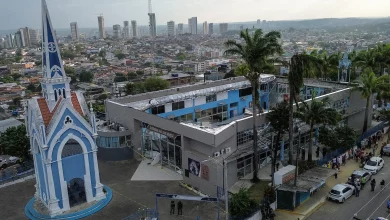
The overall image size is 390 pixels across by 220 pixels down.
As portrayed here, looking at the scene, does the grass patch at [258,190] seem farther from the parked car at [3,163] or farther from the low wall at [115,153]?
the parked car at [3,163]

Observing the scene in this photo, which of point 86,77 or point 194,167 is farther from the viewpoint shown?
point 86,77

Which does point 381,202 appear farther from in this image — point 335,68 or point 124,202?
point 335,68

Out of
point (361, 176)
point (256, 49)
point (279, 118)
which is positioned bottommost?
point (361, 176)

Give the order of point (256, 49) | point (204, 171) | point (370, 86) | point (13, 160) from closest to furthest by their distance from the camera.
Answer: point (256, 49) → point (204, 171) → point (370, 86) → point (13, 160)

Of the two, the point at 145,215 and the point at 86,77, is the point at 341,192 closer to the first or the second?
the point at 145,215

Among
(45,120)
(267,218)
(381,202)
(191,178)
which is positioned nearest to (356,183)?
(381,202)

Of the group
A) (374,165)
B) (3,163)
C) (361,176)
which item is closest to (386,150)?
(374,165)

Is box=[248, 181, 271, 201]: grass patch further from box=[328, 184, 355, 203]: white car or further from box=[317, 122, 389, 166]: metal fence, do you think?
box=[317, 122, 389, 166]: metal fence
